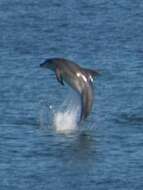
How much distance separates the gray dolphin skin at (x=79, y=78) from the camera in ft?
101

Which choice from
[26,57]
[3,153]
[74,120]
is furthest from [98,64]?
[3,153]

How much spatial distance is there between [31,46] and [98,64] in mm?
2795

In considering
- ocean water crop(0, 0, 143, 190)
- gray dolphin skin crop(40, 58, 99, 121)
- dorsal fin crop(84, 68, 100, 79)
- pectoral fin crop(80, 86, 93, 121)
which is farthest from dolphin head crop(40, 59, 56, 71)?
ocean water crop(0, 0, 143, 190)

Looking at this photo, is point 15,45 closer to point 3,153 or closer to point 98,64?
point 98,64

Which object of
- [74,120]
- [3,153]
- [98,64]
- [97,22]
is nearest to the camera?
[3,153]

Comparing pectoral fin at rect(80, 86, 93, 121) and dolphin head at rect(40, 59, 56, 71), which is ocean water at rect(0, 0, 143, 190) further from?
dolphin head at rect(40, 59, 56, 71)

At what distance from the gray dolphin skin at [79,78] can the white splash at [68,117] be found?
59cm

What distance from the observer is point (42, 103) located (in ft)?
109

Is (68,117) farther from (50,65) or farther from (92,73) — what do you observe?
(92,73)

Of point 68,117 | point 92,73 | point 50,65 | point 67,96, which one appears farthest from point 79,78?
point 67,96

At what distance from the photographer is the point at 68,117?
104 ft

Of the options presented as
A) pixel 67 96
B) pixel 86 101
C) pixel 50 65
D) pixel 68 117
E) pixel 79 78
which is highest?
pixel 50 65

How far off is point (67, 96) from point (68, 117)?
2.31 m

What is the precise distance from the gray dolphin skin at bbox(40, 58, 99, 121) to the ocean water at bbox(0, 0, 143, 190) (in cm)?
60
